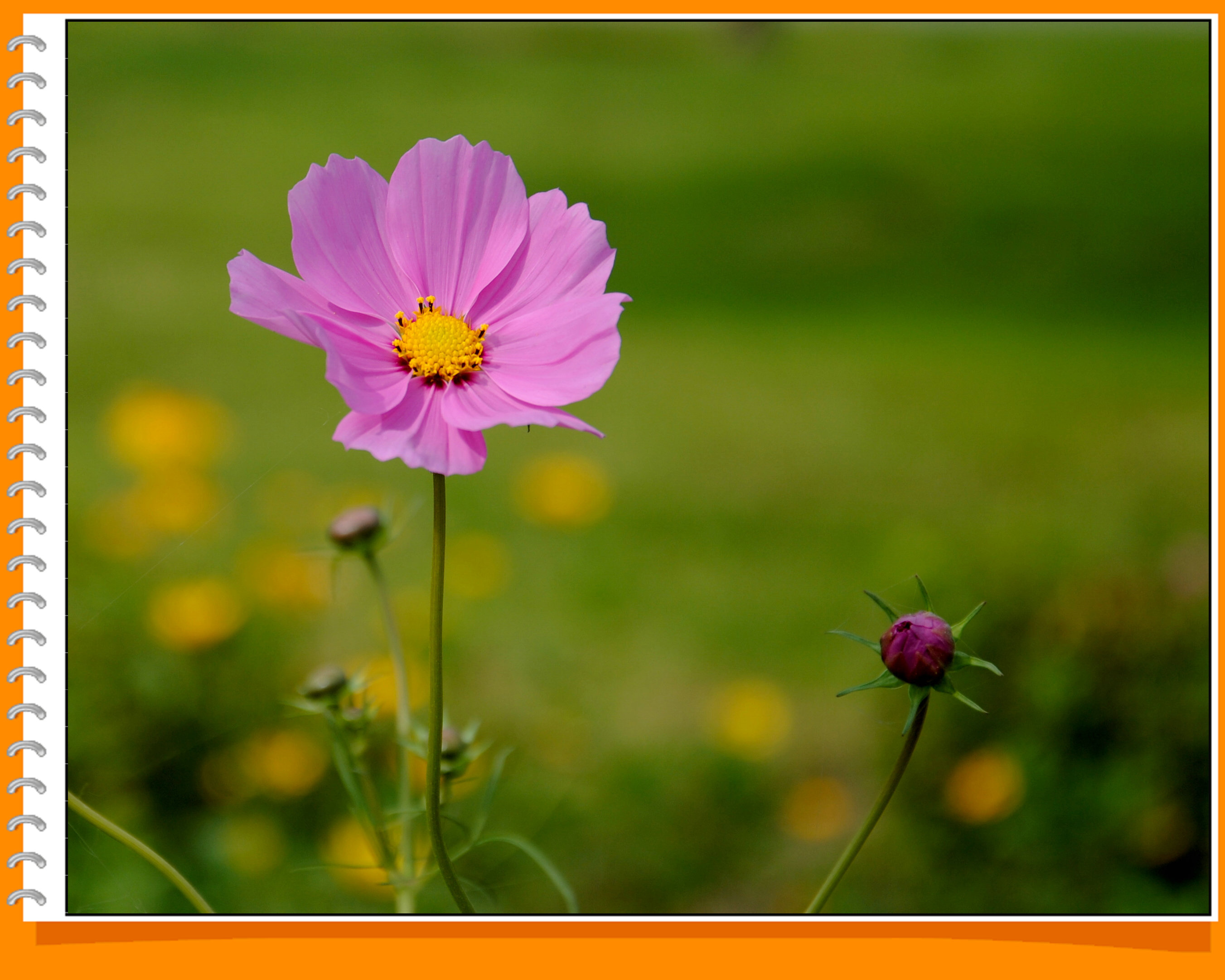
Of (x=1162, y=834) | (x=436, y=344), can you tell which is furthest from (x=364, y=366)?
(x=1162, y=834)

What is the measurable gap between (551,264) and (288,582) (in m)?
0.55

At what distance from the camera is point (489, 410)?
0.31 metres

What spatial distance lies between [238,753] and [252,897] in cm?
11

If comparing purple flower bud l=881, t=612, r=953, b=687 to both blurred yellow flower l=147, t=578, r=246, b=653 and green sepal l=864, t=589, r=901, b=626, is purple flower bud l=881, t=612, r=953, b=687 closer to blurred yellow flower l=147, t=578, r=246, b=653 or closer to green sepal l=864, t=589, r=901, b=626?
green sepal l=864, t=589, r=901, b=626

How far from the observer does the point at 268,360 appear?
1.00 m

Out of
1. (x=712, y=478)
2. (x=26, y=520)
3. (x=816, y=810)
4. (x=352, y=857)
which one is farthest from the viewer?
(x=712, y=478)

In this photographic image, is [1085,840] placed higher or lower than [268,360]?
lower

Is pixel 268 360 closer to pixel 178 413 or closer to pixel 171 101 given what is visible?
pixel 178 413

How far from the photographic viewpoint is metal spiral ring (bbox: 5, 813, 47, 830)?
0.38 meters

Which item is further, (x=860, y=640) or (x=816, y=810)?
(x=816, y=810)

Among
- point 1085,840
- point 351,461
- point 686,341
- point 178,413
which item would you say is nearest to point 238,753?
point 178,413

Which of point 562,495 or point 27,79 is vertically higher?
point 27,79

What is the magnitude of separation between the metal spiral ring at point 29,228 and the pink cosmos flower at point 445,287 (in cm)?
14

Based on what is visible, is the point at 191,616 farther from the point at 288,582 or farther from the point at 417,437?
the point at 417,437
